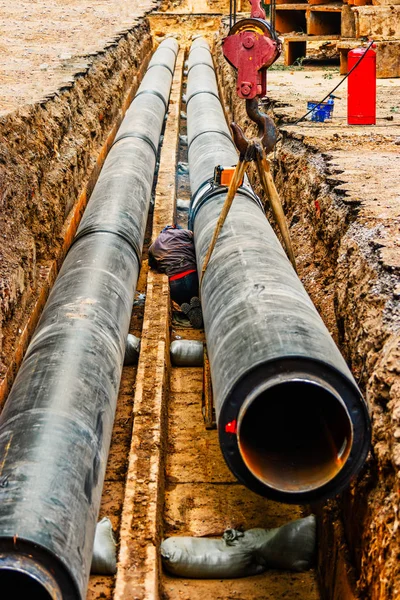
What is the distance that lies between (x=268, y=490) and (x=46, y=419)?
0.97m

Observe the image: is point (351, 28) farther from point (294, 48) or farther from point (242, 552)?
point (242, 552)

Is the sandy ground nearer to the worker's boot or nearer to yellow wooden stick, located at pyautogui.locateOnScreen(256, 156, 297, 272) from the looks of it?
the worker's boot

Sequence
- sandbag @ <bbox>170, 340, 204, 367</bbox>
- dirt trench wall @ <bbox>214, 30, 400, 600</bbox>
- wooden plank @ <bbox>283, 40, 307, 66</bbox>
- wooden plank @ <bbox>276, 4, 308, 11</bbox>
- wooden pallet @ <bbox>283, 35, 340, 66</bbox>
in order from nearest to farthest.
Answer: dirt trench wall @ <bbox>214, 30, 400, 600</bbox> → sandbag @ <bbox>170, 340, 204, 367</bbox> → wooden plank @ <bbox>276, 4, 308, 11</bbox> → wooden pallet @ <bbox>283, 35, 340, 66</bbox> → wooden plank @ <bbox>283, 40, 307, 66</bbox>

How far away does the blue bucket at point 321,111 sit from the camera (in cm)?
698

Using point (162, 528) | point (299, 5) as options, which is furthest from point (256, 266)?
point (299, 5)

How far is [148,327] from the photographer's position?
5480mm

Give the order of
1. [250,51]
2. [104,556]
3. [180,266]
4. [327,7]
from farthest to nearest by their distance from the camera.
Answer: [327,7] → [180,266] → [250,51] → [104,556]

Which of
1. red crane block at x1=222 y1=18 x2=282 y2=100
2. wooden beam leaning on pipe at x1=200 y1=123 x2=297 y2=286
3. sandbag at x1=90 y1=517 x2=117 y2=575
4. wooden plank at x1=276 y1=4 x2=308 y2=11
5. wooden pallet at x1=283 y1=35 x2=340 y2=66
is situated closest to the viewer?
sandbag at x1=90 y1=517 x2=117 y2=575

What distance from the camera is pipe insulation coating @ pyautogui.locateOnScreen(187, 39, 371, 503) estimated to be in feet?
9.15

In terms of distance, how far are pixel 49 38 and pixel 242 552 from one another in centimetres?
1167

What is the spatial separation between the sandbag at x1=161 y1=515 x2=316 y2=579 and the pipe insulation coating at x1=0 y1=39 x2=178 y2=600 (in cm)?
69

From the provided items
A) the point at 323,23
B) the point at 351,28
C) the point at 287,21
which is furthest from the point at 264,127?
the point at 287,21

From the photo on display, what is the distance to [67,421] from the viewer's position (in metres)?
3.19

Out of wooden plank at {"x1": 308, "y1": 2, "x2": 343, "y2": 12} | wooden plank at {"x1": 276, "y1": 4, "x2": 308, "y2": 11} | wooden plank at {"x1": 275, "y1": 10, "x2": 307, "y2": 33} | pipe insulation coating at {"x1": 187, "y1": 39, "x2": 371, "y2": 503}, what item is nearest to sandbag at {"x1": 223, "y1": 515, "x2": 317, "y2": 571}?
pipe insulation coating at {"x1": 187, "y1": 39, "x2": 371, "y2": 503}
